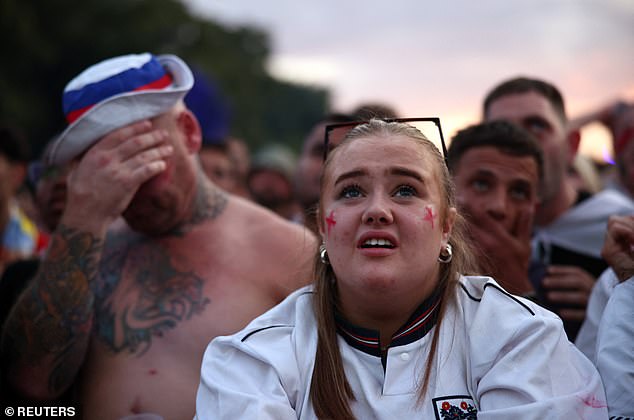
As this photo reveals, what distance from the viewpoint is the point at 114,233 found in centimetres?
364

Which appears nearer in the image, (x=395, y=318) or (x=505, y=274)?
(x=395, y=318)

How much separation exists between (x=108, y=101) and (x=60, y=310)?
0.94 metres

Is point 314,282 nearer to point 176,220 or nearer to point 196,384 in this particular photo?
point 196,384

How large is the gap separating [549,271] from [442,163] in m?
1.12

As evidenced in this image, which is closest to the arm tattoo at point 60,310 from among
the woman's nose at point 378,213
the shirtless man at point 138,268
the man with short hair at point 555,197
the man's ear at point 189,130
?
the shirtless man at point 138,268

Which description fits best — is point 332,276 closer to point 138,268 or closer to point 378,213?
point 378,213

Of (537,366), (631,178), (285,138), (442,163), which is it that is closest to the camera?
(537,366)

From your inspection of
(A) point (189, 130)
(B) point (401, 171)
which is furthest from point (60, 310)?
(B) point (401, 171)

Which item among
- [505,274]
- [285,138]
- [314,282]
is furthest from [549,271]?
[285,138]

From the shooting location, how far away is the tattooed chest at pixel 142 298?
3.09 m

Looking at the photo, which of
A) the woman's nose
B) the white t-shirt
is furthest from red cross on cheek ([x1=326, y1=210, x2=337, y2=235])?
the white t-shirt

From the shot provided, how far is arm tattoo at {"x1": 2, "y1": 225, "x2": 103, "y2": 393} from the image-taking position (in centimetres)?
302

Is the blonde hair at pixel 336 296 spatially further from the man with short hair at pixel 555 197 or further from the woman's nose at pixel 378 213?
the man with short hair at pixel 555 197

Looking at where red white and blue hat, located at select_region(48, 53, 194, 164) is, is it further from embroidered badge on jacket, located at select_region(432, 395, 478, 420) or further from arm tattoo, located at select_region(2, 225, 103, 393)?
embroidered badge on jacket, located at select_region(432, 395, 478, 420)
